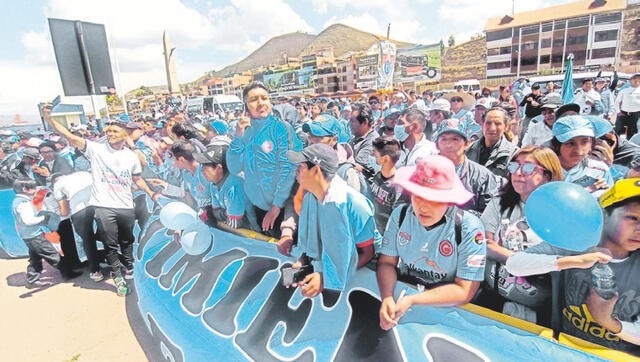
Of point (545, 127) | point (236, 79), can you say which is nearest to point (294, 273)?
point (545, 127)

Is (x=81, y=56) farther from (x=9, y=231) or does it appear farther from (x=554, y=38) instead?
(x=554, y=38)

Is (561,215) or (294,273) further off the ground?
(561,215)

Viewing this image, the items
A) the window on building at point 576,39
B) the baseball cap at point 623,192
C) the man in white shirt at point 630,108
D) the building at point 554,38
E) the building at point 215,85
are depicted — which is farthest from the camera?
the building at point 215,85

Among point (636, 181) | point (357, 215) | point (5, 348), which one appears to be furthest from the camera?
point (5, 348)

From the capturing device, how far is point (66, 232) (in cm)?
446

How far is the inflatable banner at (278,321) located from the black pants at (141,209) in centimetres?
135

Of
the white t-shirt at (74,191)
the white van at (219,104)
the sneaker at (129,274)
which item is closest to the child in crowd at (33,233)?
the white t-shirt at (74,191)

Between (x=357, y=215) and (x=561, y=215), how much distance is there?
0.86 meters

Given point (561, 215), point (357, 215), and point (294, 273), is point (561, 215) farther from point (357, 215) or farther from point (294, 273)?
point (294, 273)

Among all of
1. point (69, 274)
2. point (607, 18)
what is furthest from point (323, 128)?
point (607, 18)

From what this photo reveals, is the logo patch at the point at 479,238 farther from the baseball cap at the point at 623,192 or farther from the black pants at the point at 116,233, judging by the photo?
the black pants at the point at 116,233

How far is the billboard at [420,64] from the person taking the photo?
5212 cm

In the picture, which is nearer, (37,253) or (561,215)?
(561,215)

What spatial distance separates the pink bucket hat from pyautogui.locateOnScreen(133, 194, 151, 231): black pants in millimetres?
3786
